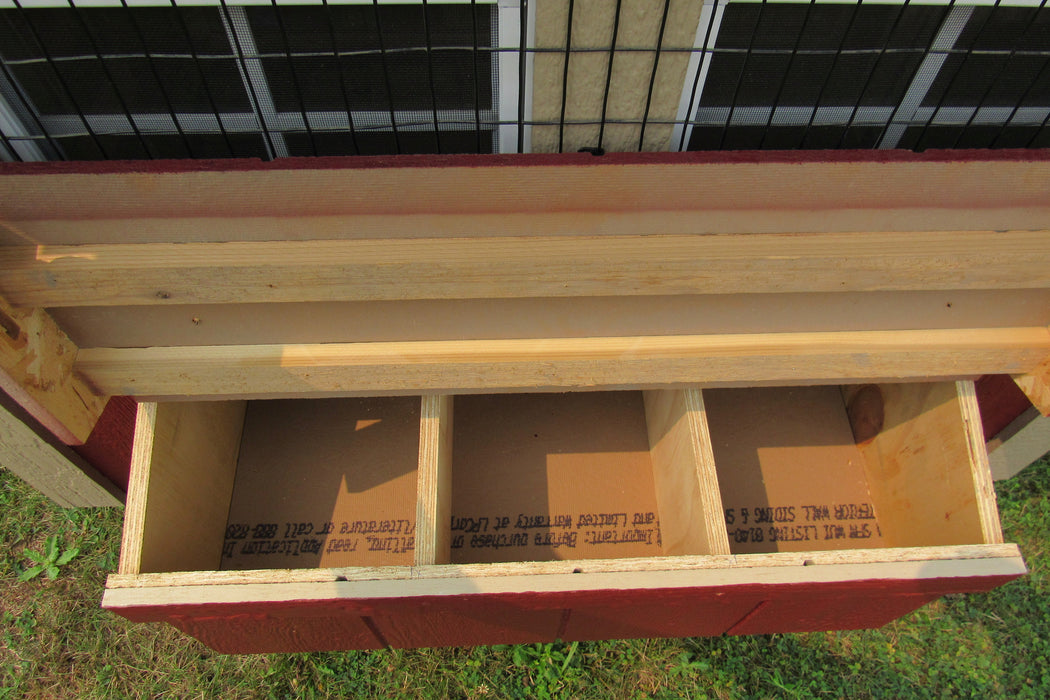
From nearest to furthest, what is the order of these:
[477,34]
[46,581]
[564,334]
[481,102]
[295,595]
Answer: [477,34], [481,102], [295,595], [564,334], [46,581]

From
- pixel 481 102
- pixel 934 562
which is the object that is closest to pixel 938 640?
pixel 934 562

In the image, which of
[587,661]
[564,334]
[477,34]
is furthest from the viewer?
[587,661]

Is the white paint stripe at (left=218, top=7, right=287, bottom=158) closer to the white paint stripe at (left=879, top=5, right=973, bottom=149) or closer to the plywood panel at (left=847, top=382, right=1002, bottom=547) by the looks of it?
the white paint stripe at (left=879, top=5, right=973, bottom=149)

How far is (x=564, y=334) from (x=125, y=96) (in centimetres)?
126

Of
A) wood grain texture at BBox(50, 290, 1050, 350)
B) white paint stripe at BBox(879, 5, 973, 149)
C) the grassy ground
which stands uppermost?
white paint stripe at BBox(879, 5, 973, 149)

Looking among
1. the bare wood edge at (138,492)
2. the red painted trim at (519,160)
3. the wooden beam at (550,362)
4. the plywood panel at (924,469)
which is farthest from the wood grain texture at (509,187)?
the plywood panel at (924,469)

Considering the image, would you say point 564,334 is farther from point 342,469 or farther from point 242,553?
point 242,553

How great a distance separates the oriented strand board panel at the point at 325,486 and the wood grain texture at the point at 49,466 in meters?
0.62

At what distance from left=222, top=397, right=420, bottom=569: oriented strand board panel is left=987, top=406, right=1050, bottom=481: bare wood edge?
2.32m

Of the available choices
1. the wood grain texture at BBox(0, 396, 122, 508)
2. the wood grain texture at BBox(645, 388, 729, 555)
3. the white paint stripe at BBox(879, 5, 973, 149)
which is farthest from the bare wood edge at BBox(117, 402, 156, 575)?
the white paint stripe at BBox(879, 5, 973, 149)

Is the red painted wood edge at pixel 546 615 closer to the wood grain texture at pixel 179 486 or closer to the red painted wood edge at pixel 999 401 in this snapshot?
the wood grain texture at pixel 179 486

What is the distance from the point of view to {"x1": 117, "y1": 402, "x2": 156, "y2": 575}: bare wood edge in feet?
5.78

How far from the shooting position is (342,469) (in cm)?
234

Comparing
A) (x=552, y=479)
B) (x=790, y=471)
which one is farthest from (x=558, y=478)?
(x=790, y=471)
